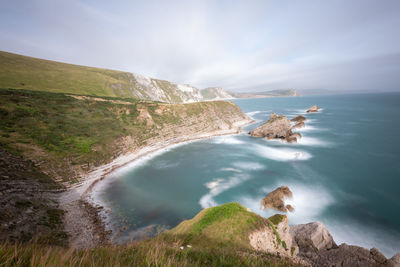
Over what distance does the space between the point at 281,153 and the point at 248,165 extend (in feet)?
38.3

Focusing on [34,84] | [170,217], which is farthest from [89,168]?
[34,84]

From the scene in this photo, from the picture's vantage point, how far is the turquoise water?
16477 millimetres

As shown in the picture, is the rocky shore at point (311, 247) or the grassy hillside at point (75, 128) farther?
the grassy hillside at point (75, 128)

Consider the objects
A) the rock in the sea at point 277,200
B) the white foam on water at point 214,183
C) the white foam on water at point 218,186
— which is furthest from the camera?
the white foam on water at point 214,183

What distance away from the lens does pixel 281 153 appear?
36844 millimetres

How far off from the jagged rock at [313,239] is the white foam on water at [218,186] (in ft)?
34.1

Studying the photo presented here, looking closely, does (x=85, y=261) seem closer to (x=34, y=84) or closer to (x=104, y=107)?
(x=104, y=107)

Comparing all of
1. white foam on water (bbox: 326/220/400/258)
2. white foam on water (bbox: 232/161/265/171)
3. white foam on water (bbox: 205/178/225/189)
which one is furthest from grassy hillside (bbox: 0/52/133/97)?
white foam on water (bbox: 326/220/400/258)

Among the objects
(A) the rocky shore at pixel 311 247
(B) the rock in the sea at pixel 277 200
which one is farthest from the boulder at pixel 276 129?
(A) the rocky shore at pixel 311 247

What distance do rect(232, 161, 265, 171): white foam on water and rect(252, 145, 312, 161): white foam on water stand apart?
5.51 m

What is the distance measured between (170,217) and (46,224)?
1094 cm

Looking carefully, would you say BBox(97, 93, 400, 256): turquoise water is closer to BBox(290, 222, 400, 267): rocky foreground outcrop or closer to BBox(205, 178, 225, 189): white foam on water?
BBox(205, 178, 225, 189): white foam on water

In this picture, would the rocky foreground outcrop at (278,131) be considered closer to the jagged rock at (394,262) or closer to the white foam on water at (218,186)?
the white foam on water at (218,186)

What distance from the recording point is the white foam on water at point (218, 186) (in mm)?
20478
